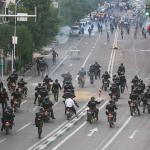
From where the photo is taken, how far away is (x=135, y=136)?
33.5 meters

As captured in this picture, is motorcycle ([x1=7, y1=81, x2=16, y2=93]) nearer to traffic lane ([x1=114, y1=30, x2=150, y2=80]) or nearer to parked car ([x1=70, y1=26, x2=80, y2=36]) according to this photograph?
traffic lane ([x1=114, y1=30, x2=150, y2=80])

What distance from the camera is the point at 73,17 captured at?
381ft

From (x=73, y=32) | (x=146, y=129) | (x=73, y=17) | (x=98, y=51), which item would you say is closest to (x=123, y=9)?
(x=73, y=17)

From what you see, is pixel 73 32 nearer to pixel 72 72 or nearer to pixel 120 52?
pixel 120 52

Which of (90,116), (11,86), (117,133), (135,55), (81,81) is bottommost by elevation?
(135,55)

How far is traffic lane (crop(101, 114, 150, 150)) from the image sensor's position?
102ft

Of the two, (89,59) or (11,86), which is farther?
(89,59)

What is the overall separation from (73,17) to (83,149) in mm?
86776

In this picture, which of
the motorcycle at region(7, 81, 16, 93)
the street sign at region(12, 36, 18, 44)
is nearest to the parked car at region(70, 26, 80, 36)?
the street sign at region(12, 36, 18, 44)

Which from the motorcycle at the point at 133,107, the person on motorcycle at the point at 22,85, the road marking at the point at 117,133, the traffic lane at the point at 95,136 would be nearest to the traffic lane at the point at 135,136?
the road marking at the point at 117,133

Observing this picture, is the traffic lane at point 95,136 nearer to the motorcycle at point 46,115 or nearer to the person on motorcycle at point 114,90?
the motorcycle at point 46,115

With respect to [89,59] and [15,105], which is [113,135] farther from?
[89,59]

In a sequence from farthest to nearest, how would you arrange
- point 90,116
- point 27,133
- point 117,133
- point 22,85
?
point 22,85 < point 90,116 < point 117,133 < point 27,133

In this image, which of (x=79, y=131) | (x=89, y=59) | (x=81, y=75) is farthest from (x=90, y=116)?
(x=89, y=59)
